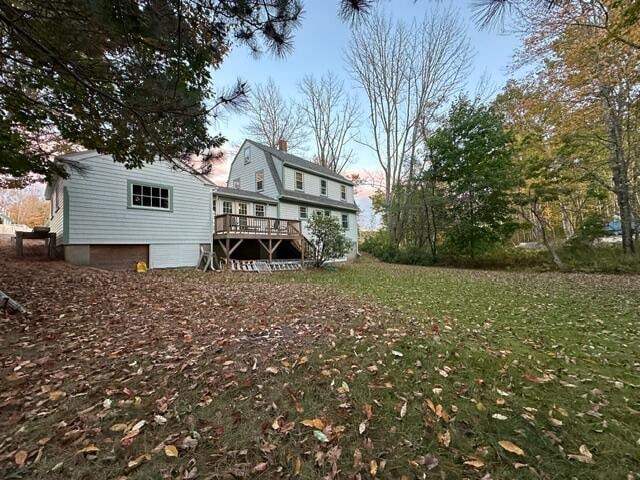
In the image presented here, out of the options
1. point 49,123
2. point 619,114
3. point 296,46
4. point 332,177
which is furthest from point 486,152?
point 49,123

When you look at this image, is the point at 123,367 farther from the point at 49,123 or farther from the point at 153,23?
the point at 49,123

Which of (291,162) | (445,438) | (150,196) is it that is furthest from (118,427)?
(291,162)

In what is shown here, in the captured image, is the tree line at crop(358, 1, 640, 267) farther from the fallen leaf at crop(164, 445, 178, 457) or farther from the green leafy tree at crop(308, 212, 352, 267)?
the green leafy tree at crop(308, 212, 352, 267)

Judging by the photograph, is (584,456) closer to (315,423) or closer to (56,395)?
(315,423)

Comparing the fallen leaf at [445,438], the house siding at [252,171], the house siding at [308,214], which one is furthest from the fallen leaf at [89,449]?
the house siding at [252,171]

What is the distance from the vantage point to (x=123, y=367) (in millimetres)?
2949

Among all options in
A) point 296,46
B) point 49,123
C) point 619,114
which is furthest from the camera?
point 619,114

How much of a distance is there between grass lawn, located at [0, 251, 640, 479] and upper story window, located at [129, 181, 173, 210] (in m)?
5.48

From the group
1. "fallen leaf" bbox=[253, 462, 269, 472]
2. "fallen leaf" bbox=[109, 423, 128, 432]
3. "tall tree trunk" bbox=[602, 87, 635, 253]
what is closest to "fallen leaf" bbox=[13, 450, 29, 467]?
Answer: "fallen leaf" bbox=[109, 423, 128, 432]

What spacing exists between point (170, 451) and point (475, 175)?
1633 cm

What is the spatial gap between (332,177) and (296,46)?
52.7ft

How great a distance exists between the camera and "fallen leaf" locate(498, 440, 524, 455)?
1858mm

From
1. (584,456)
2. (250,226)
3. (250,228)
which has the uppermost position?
(250,226)

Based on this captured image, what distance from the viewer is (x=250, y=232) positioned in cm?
1206
